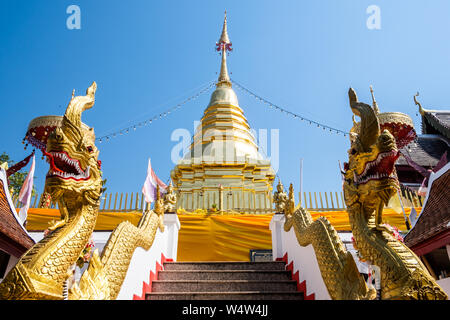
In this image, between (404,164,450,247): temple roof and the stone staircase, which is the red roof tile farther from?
(404,164,450,247): temple roof

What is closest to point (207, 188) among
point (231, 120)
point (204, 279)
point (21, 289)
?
point (231, 120)

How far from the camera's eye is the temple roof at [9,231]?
559cm

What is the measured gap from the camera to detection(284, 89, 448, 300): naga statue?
8.86 feet

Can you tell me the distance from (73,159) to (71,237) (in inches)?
31.6

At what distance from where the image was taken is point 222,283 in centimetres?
517

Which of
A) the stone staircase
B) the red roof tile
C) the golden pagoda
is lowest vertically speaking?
the stone staircase

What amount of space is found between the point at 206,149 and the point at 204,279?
14.9 meters

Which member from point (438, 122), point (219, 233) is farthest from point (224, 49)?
point (219, 233)

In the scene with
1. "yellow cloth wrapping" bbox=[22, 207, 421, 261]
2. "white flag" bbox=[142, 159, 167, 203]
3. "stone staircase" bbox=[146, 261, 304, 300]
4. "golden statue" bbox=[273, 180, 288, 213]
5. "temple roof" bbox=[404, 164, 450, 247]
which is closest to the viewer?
"stone staircase" bbox=[146, 261, 304, 300]

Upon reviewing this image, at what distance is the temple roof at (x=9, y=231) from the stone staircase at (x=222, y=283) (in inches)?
103

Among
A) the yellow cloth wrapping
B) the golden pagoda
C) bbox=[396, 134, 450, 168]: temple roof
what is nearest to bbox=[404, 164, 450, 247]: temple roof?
the yellow cloth wrapping

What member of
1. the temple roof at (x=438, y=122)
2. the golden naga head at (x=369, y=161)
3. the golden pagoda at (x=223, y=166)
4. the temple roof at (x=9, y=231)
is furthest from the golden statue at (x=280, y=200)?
the temple roof at (x=438, y=122)

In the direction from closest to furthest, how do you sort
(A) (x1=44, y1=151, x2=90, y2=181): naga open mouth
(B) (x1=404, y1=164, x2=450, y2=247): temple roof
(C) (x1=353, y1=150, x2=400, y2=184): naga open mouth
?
(C) (x1=353, y1=150, x2=400, y2=184): naga open mouth → (A) (x1=44, y1=151, x2=90, y2=181): naga open mouth → (B) (x1=404, y1=164, x2=450, y2=247): temple roof

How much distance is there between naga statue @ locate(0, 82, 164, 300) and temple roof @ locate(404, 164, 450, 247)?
4.92 metres
